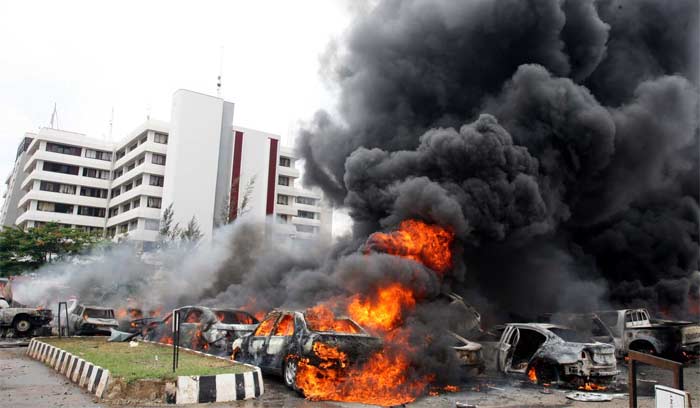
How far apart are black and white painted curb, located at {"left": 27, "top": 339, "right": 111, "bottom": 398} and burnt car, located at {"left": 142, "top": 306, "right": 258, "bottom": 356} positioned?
2.71 meters

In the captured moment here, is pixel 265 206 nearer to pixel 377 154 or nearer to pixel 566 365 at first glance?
pixel 377 154

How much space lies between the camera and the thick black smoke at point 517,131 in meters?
15.0

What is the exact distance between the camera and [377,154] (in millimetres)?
16109

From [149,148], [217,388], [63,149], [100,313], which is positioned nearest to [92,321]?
[100,313]

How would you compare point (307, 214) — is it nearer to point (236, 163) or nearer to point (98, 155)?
point (236, 163)

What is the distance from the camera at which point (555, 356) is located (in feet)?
33.2

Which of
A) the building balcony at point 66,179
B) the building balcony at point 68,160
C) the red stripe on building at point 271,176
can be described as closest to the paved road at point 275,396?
the red stripe on building at point 271,176

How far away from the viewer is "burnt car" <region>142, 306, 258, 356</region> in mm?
12055

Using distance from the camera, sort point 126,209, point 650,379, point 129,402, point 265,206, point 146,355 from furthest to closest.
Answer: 1. point 265,206
2. point 126,209
3. point 650,379
4. point 146,355
5. point 129,402

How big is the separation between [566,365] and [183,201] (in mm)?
44026

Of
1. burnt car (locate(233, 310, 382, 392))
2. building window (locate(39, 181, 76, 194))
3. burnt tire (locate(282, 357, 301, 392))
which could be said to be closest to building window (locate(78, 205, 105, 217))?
building window (locate(39, 181, 76, 194))

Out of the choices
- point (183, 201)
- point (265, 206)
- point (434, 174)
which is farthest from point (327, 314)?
point (265, 206)

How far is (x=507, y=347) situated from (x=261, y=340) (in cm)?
503

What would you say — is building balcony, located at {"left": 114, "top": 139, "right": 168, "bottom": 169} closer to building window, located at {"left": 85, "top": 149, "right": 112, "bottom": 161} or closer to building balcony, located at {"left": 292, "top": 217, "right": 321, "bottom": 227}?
building window, located at {"left": 85, "top": 149, "right": 112, "bottom": 161}
